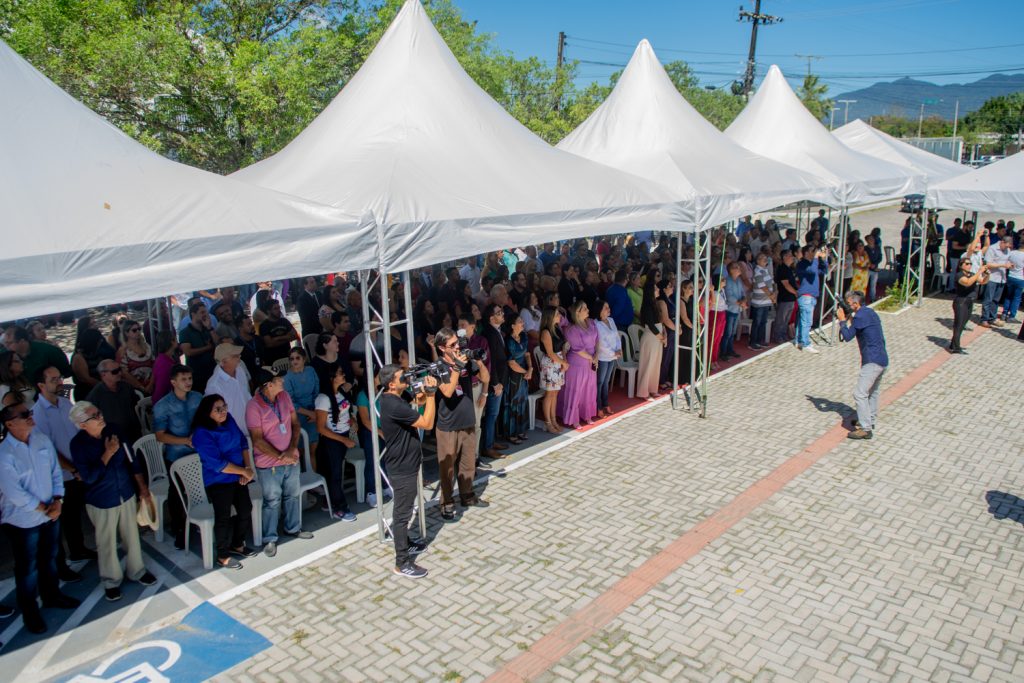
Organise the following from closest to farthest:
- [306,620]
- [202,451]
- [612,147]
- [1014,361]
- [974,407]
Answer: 1. [306,620]
2. [202,451]
3. [974,407]
4. [612,147]
5. [1014,361]

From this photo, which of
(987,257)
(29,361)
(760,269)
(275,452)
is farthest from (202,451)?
(987,257)

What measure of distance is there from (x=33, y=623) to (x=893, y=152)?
18.8 meters

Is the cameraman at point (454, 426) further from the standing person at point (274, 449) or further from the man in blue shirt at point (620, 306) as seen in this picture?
the man in blue shirt at point (620, 306)

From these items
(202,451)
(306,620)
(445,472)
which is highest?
(202,451)

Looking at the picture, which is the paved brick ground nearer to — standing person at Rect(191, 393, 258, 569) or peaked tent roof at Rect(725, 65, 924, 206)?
standing person at Rect(191, 393, 258, 569)

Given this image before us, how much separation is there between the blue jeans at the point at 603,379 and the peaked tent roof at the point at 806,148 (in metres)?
5.69

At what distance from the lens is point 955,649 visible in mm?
4898

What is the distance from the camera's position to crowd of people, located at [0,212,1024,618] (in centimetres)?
539

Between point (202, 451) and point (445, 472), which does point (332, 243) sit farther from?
point (445, 472)

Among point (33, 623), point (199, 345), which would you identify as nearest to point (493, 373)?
point (199, 345)

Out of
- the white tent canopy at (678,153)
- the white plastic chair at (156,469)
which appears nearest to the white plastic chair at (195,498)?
the white plastic chair at (156,469)

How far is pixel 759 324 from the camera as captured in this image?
12.5 meters

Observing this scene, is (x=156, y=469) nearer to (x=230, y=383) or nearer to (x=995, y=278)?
(x=230, y=383)

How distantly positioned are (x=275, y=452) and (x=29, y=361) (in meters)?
3.68
